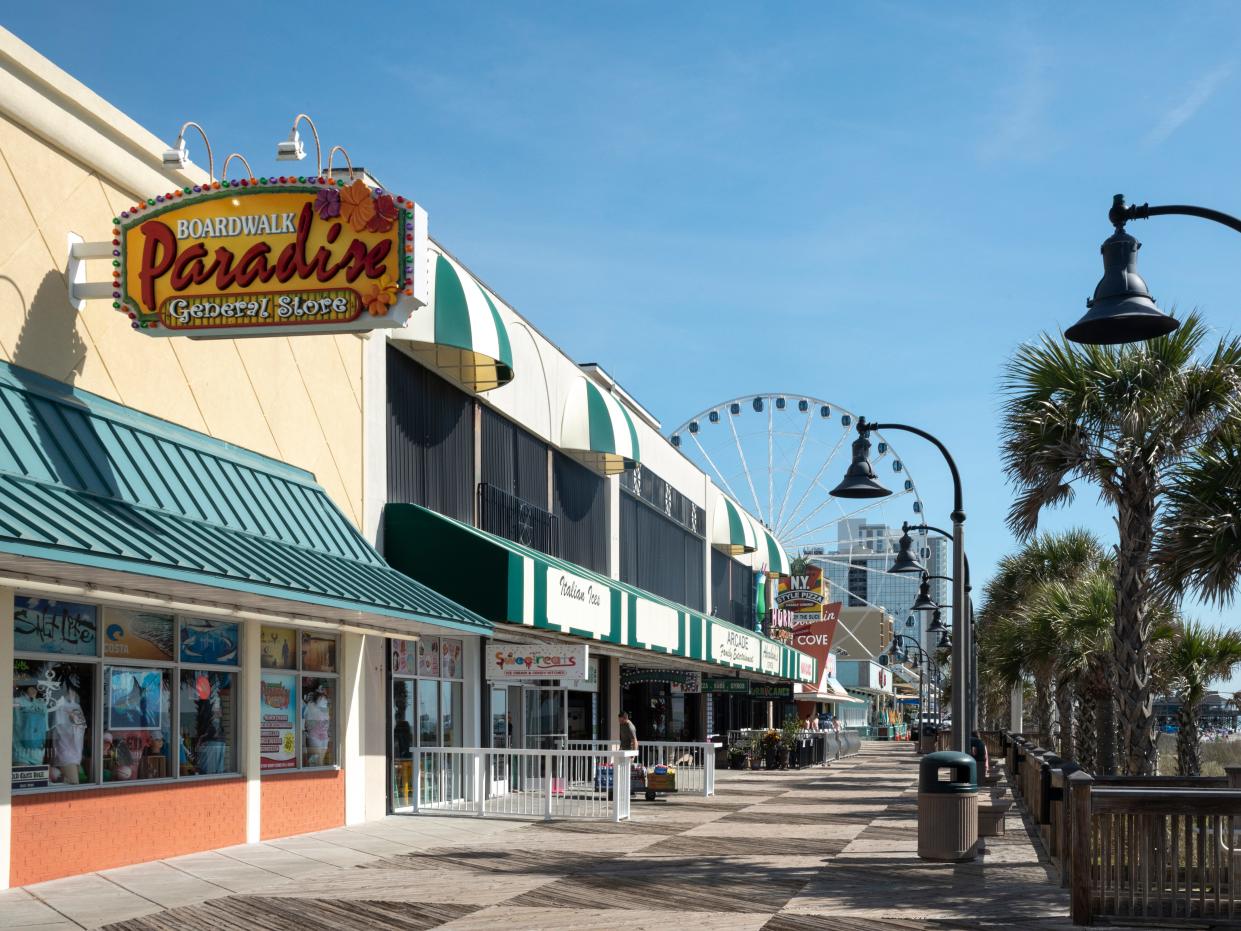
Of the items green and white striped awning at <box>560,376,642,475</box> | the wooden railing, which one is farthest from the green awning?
the wooden railing

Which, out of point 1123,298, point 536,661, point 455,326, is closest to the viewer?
point 1123,298

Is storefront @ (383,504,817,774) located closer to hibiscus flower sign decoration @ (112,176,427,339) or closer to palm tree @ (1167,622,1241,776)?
hibiscus flower sign decoration @ (112,176,427,339)

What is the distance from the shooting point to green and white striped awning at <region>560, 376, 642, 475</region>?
96.9 ft

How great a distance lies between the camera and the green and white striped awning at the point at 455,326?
21102mm

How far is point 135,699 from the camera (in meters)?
15.1

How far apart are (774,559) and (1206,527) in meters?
43.8

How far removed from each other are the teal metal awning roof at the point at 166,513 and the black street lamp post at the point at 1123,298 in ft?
25.3

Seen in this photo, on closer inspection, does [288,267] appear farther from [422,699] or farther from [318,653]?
[422,699]

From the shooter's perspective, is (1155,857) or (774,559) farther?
(774,559)

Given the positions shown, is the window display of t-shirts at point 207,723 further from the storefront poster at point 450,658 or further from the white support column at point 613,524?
the white support column at point 613,524

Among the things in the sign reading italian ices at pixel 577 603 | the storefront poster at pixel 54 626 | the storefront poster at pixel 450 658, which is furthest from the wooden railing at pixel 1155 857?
the storefront poster at pixel 450 658

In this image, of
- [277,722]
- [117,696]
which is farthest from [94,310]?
[277,722]

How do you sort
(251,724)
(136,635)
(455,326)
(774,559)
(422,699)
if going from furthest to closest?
(774,559) < (422,699) < (455,326) < (251,724) < (136,635)

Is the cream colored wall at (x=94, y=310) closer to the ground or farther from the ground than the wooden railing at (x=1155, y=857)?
farther from the ground
